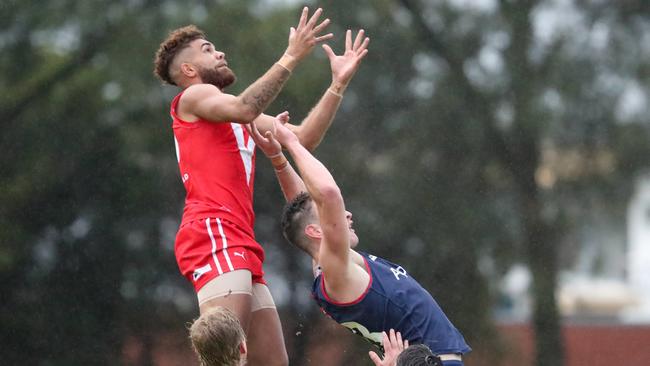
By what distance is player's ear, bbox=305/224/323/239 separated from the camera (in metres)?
3.18

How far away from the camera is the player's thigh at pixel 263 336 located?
138 inches

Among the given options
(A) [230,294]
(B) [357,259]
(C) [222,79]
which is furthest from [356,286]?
(C) [222,79]

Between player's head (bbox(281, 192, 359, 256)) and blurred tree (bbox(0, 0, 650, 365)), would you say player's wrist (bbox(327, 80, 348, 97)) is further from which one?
blurred tree (bbox(0, 0, 650, 365))

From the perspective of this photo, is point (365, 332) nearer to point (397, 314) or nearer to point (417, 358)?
point (397, 314)

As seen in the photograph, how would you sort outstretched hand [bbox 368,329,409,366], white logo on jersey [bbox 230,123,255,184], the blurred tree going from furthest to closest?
the blurred tree, white logo on jersey [bbox 230,123,255,184], outstretched hand [bbox 368,329,409,366]

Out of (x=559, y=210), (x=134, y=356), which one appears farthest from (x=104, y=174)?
(x=559, y=210)

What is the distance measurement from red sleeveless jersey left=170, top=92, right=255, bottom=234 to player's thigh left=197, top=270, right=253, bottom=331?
0.20m

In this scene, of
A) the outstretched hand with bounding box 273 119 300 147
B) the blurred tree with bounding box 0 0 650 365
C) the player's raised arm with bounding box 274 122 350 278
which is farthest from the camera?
the blurred tree with bounding box 0 0 650 365

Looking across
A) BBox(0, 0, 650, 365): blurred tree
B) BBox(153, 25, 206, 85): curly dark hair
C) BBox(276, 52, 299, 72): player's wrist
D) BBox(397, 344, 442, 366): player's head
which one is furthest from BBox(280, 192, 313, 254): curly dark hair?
BBox(0, 0, 650, 365): blurred tree

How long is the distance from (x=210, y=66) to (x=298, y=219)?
2.23 ft

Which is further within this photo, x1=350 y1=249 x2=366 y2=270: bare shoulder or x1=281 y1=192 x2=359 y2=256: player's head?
x1=281 y1=192 x2=359 y2=256: player's head

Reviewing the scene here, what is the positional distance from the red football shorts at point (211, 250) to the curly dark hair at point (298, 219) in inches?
7.8

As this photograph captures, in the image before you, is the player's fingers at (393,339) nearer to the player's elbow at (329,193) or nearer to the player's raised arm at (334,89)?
the player's elbow at (329,193)

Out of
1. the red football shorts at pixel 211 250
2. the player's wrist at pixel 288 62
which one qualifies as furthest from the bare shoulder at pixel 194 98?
the red football shorts at pixel 211 250
